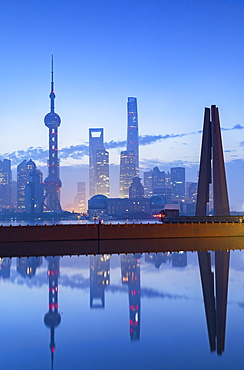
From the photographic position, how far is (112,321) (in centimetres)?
1477

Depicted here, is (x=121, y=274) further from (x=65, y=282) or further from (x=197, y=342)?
(x=197, y=342)

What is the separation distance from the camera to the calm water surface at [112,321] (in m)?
10.9

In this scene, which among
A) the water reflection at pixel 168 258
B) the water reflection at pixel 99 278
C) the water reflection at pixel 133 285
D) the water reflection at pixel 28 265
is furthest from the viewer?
the water reflection at pixel 168 258

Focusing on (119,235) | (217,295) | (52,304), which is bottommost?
(52,304)

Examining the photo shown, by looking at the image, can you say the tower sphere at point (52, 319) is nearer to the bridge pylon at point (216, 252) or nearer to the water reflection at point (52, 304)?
the water reflection at point (52, 304)

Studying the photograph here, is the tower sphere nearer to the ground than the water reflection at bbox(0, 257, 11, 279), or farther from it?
farther from it

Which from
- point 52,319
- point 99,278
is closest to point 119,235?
point 99,278

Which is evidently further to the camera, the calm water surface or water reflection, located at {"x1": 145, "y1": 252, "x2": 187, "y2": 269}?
water reflection, located at {"x1": 145, "y1": 252, "x2": 187, "y2": 269}

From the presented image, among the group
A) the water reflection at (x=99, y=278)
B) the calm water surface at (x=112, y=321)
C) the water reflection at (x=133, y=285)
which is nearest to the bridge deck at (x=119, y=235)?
the water reflection at (x=99, y=278)

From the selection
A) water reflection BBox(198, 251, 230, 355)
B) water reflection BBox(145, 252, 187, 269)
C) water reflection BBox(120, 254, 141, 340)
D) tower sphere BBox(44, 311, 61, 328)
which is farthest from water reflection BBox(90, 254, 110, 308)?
water reflection BBox(198, 251, 230, 355)

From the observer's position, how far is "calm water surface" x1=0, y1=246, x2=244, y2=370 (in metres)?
10.9

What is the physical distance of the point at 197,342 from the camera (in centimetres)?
1212

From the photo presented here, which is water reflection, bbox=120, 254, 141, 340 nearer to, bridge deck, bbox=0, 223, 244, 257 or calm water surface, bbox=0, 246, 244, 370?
calm water surface, bbox=0, 246, 244, 370

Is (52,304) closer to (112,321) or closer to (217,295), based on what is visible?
(112,321)
